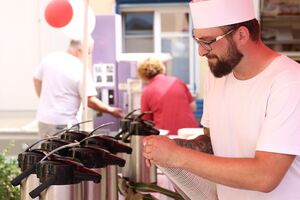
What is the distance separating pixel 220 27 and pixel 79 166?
52 cm

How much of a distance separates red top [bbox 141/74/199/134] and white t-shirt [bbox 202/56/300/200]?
178cm

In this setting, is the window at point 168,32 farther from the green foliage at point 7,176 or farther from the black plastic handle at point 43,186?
the black plastic handle at point 43,186

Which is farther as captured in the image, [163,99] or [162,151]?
[163,99]

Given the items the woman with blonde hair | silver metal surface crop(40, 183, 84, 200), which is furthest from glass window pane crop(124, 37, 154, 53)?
silver metal surface crop(40, 183, 84, 200)

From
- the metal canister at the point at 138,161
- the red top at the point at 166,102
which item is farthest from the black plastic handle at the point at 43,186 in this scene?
the red top at the point at 166,102

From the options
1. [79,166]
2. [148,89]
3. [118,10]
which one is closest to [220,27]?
[79,166]

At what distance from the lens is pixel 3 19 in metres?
5.35

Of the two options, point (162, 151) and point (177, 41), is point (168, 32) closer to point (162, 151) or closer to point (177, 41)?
point (177, 41)

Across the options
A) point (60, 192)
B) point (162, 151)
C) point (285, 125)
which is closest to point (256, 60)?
point (285, 125)

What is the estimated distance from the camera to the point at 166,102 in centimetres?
333

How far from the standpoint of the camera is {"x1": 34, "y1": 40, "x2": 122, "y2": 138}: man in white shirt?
129 inches

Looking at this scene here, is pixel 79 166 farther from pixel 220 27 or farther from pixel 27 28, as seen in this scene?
pixel 27 28

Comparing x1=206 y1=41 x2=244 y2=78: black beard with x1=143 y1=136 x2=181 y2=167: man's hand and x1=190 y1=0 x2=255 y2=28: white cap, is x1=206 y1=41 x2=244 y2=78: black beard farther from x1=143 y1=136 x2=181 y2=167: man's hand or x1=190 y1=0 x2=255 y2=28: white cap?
x1=143 y1=136 x2=181 y2=167: man's hand

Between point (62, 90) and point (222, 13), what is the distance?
2.15 metres
